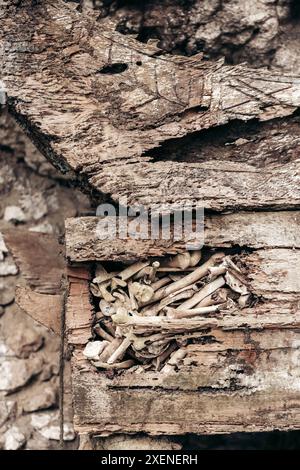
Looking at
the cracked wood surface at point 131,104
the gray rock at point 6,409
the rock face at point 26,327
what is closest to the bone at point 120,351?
the cracked wood surface at point 131,104

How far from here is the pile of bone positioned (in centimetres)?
323

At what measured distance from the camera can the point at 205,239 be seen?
3.24 m

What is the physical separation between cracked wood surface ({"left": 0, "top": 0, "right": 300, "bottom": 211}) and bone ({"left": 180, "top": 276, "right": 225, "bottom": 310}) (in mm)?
337

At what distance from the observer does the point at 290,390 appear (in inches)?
128

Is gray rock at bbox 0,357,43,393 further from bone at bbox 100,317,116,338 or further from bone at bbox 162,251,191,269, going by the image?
bone at bbox 162,251,191,269

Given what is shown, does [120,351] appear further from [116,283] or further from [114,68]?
[114,68]

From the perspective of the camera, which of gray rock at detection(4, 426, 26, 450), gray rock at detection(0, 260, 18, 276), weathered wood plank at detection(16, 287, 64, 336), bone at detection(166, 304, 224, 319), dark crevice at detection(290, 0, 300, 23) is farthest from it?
gray rock at detection(0, 260, 18, 276)

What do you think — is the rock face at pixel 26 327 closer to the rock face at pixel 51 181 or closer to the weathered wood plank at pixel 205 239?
the rock face at pixel 51 181

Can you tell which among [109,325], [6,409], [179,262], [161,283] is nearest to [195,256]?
[179,262]

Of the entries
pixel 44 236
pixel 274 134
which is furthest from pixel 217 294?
pixel 44 236

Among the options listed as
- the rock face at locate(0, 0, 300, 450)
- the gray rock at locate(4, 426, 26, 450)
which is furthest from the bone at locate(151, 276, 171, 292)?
the gray rock at locate(4, 426, 26, 450)

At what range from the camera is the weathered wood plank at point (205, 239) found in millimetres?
3244

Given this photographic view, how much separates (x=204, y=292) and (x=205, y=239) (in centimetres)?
24

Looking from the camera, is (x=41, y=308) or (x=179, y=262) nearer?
(x=179, y=262)
